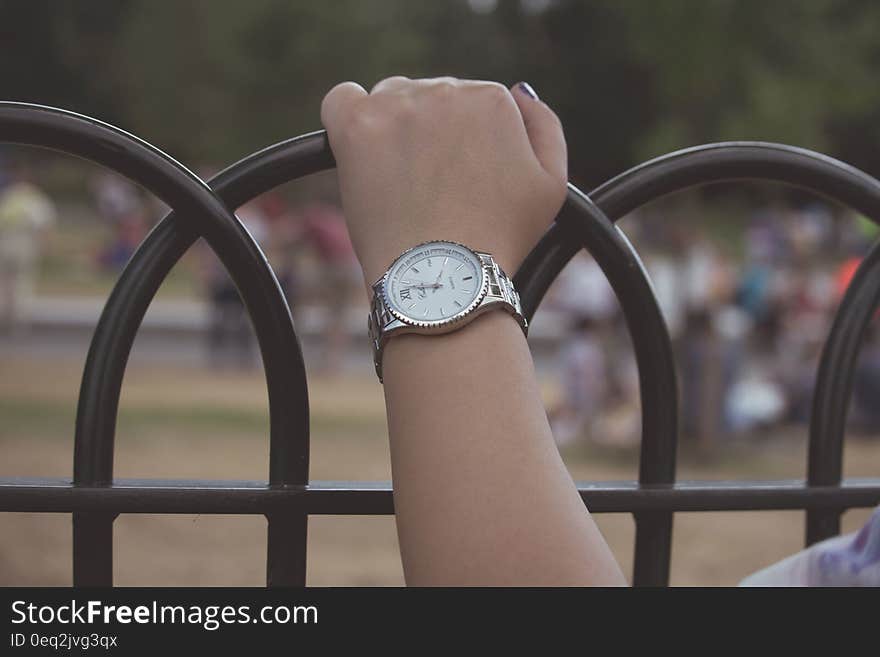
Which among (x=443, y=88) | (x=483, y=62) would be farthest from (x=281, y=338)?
(x=483, y=62)

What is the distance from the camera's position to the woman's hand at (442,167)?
2.40 ft

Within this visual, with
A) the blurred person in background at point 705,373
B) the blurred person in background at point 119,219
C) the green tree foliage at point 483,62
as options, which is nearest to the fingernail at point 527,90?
the blurred person in background at point 705,373

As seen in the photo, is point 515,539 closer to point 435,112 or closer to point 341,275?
point 435,112

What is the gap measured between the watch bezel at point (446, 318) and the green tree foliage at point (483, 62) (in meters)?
8.77

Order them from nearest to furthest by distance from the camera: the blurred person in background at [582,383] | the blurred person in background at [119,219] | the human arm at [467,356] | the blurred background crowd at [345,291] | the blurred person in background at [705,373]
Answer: the human arm at [467,356] < the blurred background crowd at [345,291] < the blurred person in background at [705,373] < the blurred person in background at [582,383] < the blurred person in background at [119,219]

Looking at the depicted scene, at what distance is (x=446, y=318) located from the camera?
0.70m

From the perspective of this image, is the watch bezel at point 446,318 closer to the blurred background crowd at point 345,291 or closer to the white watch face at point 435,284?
the white watch face at point 435,284

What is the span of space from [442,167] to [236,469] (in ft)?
15.2

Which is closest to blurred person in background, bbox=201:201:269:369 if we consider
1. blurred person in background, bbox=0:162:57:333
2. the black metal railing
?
blurred person in background, bbox=0:162:57:333

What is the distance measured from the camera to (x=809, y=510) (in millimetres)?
930

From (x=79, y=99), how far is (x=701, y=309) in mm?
23877

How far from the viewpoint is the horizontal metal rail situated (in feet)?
2.50

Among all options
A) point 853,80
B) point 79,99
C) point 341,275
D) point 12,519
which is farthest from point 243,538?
point 79,99

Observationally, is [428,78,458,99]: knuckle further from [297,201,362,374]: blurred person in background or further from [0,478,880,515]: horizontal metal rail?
[297,201,362,374]: blurred person in background
